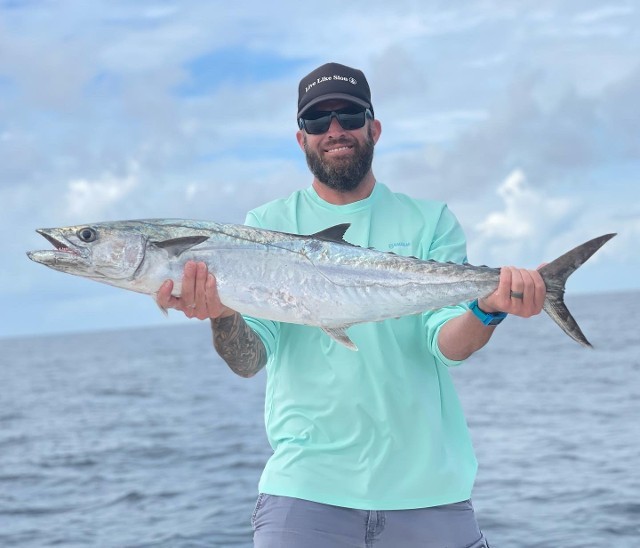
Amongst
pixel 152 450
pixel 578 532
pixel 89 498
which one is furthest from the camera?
pixel 152 450

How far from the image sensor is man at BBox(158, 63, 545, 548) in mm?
4090

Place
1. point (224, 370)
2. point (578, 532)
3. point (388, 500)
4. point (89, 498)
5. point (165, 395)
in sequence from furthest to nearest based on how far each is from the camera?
point (224, 370) < point (165, 395) < point (89, 498) < point (578, 532) < point (388, 500)

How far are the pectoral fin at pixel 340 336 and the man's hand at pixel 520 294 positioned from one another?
76cm

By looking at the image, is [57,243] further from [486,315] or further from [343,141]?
[486,315]

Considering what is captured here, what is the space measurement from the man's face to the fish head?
116cm

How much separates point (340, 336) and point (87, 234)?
1452 mm

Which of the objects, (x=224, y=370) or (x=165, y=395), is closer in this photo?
(x=165, y=395)

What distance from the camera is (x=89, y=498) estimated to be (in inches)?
553

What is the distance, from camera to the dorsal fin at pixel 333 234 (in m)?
4.30

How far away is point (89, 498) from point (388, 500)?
11.2m

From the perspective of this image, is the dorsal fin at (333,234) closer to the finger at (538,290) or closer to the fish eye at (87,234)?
the finger at (538,290)

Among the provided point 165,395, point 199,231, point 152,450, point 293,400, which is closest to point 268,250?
point 199,231

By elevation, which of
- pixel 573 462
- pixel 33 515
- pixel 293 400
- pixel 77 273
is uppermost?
pixel 77 273

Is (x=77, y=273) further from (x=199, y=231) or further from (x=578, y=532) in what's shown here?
(x=578, y=532)
